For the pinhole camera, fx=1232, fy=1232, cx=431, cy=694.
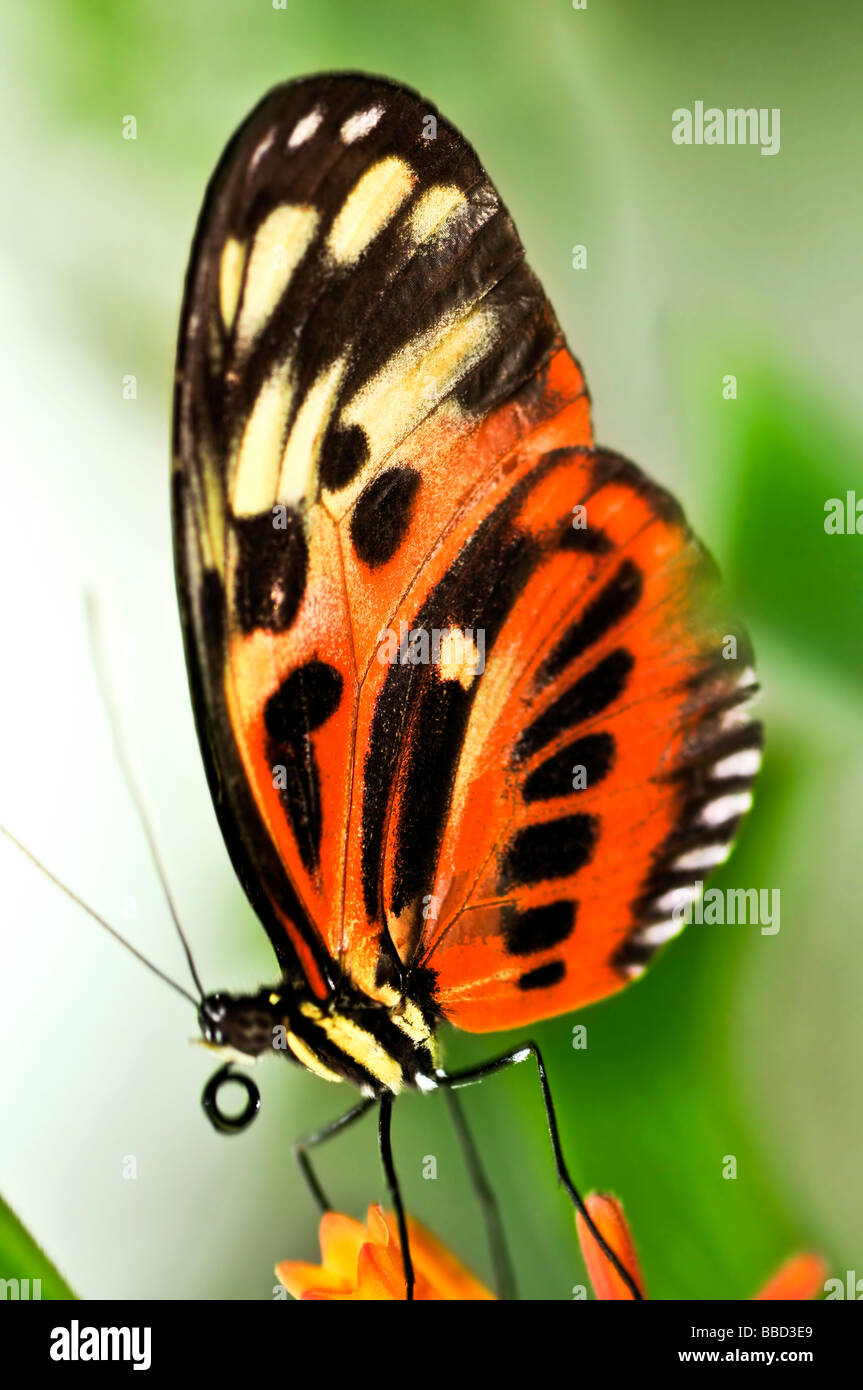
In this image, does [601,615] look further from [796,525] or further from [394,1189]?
[394,1189]

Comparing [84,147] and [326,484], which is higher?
[84,147]

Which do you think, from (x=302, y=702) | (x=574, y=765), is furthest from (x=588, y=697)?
(x=302, y=702)

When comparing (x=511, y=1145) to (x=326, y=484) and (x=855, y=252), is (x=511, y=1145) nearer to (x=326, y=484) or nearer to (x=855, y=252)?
(x=326, y=484)

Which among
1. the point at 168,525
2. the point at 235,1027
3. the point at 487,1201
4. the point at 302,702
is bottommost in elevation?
the point at 487,1201

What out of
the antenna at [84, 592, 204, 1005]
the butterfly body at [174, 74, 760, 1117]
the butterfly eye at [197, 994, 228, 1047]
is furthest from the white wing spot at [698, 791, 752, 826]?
the antenna at [84, 592, 204, 1005]

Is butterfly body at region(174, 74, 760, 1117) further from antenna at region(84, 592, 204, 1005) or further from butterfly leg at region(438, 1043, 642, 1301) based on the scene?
antenna at region(84, 592, 204, 1005)
